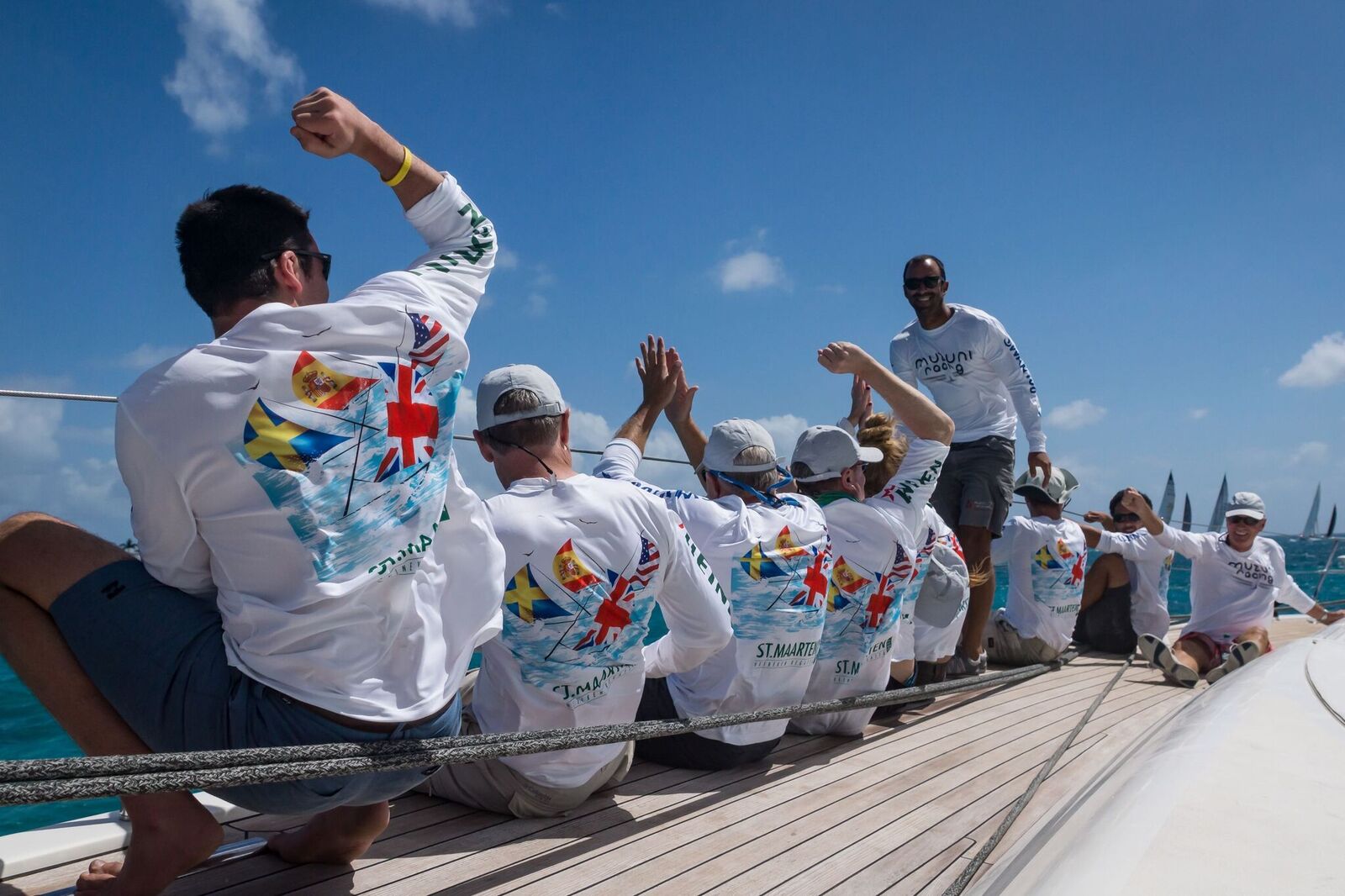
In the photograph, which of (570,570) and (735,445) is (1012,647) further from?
(570,570)

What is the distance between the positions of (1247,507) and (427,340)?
5815 mm

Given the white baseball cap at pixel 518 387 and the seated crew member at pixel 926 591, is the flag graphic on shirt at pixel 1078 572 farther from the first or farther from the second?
the white baseball cap at pixel 518 387

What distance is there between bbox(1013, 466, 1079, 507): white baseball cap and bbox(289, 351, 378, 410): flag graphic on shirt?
4714 mm

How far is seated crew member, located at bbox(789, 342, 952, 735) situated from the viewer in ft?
10.5

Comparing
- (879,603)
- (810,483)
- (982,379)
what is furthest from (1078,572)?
(810,483)

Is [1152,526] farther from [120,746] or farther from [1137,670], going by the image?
[120,746]

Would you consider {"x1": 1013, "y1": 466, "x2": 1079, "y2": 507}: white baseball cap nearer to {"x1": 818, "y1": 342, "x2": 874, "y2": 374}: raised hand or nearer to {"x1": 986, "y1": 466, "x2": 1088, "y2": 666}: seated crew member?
{"x1": 986, "y1": 466, "x2": 1088, "y2": 666}: seated crew member

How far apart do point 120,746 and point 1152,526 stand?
232 inches

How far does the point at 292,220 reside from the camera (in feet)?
5.19

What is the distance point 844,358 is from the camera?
3447mm

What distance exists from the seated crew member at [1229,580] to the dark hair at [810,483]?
293 cm

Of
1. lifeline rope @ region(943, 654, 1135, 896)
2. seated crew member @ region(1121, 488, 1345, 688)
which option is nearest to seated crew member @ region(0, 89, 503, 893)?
lifeline rope @ region(943, 654, 1135, 896)

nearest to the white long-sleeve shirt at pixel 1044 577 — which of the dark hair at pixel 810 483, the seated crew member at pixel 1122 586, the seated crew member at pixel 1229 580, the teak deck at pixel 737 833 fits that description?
the seated crew member at pixel 1229 580

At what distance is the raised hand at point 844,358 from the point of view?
3.41 meters
